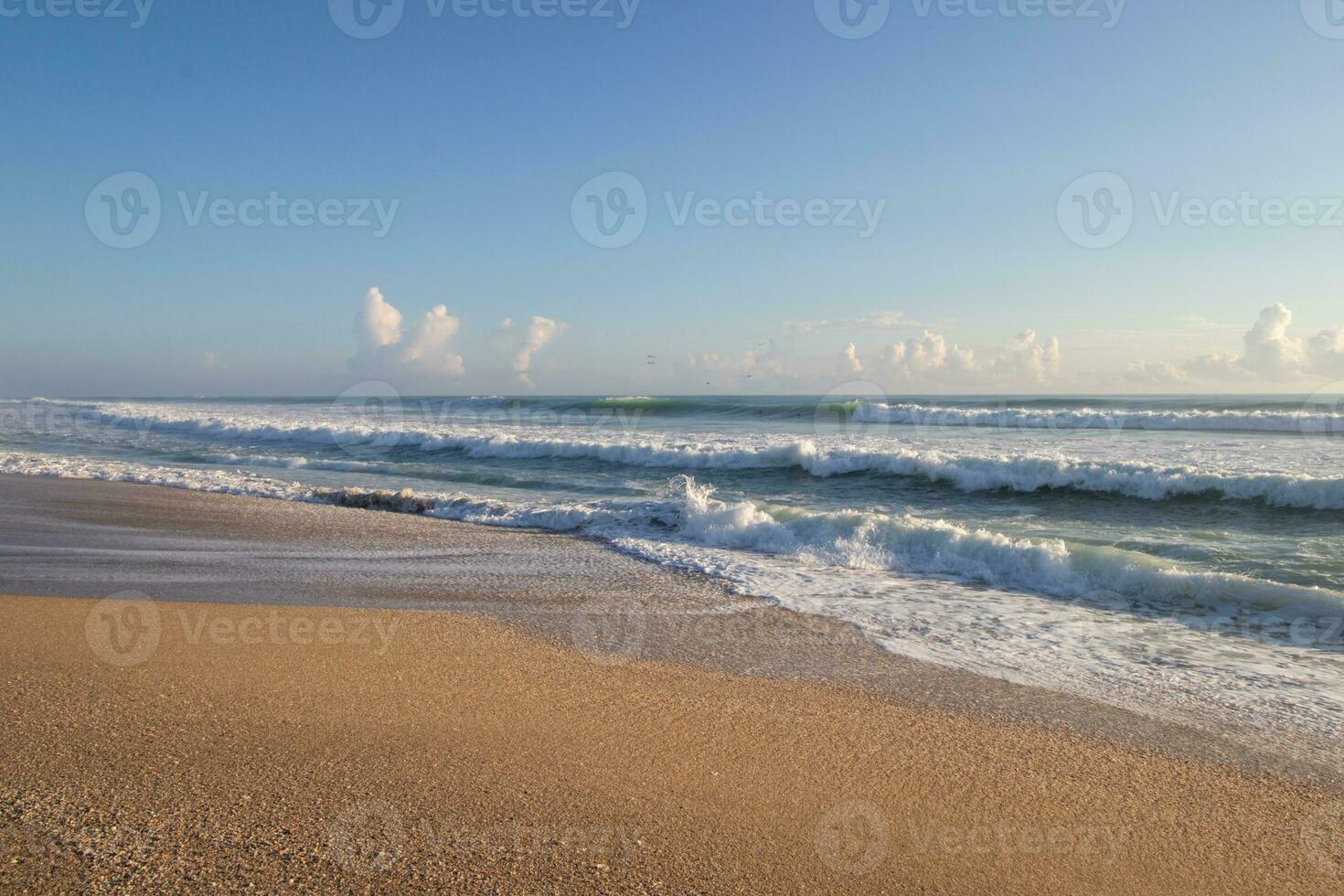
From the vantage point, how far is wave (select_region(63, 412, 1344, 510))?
448 inches

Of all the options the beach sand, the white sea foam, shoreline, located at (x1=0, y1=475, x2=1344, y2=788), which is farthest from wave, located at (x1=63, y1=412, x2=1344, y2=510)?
the beach sand

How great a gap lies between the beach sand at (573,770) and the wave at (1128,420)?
953 inches

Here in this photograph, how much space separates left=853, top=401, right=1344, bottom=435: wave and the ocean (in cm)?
32

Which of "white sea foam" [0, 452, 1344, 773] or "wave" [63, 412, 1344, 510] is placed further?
"wave" [63, 412, 1344, 510]

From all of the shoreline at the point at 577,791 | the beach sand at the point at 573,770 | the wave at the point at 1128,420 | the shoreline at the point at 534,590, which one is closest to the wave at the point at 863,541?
the shoreline at the point at 534,590

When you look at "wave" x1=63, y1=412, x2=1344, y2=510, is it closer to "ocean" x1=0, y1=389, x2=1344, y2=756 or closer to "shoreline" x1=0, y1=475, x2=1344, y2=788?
"ocean" x1=0, y1=389, x2=1344, y2=756

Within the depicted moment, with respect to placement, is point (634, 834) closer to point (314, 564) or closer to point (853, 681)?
point (853, 681)

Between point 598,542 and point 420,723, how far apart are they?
230 inches

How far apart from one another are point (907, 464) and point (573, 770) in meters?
13.0

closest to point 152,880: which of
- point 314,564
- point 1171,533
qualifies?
point 314,564

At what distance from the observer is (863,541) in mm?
8711

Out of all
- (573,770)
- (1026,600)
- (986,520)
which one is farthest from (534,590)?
(986,520)

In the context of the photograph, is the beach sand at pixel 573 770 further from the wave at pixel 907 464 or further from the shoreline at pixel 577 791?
the wave at pixel 907 464

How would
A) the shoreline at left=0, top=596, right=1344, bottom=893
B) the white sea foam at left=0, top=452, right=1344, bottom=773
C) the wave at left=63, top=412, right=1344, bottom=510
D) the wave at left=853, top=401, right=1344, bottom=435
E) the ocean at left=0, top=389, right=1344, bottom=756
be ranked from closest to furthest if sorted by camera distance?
the shoreline at left=0, top=596, right=1344, bottom=893 < the white sea foam at left=0, top=452, right=1344, bottom=773 < the ocean at left=0, top=389, right=1344, bottom=756 < the wave at left=63, top=412, right=1344, bottom=510 < the wave at left=853, top=401, right=1344, bottom=435
